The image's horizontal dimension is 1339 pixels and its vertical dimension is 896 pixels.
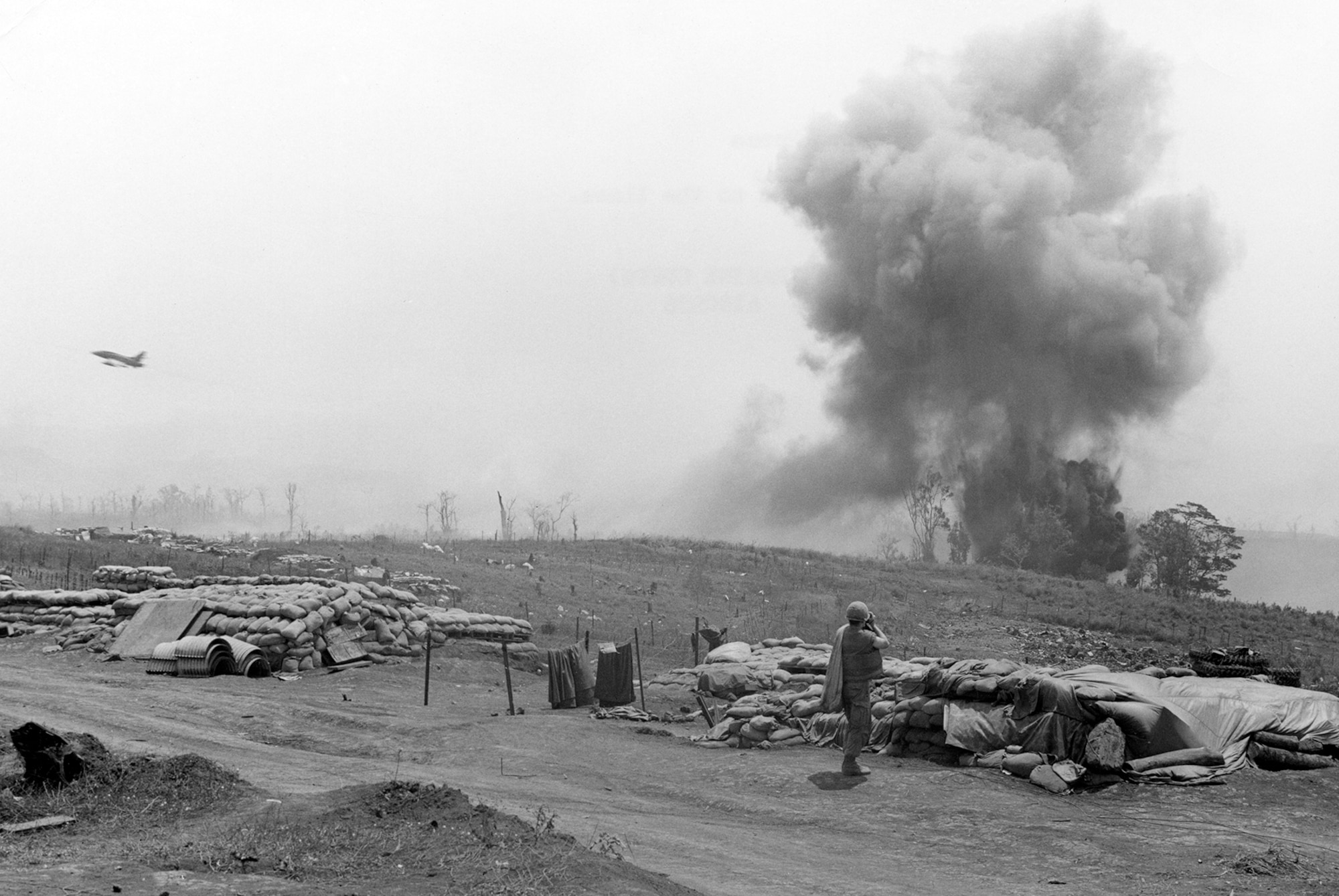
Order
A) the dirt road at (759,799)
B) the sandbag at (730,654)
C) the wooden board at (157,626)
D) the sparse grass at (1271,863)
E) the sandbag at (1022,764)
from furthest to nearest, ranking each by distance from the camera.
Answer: the wooden board at (157,626), the sandbag at (730,654), the sandbag at (1022,764), the dirt road at (759,799), the sparse grass at (1271,863)

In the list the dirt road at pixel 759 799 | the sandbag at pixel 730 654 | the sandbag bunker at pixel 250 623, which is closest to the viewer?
the dirt road at pixel 759 799

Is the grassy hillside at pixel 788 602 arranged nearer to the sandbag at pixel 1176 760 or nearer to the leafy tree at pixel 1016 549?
the leafy tree at pixel 1016 549

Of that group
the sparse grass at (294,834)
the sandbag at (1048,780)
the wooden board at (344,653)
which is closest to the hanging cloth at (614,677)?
the wooden board at (344,653)

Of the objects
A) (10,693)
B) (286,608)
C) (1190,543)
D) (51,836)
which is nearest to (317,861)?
(51,836)

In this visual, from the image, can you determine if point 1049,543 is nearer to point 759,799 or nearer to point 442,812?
point 759,799

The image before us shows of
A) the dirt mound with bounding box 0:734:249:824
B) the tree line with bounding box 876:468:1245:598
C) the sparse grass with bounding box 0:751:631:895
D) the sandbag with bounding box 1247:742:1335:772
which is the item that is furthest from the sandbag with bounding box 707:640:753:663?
the tree line with bounding box 876:468:1245:598

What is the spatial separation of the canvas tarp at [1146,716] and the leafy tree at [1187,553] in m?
52.9

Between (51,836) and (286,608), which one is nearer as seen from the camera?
(51,836)

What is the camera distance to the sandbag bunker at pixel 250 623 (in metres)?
18.1

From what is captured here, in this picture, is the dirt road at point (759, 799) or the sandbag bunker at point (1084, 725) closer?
the dirt road at point (759, 799)

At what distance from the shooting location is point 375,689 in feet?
56.7

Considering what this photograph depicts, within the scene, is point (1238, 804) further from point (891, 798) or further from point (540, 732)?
point (540, 732)

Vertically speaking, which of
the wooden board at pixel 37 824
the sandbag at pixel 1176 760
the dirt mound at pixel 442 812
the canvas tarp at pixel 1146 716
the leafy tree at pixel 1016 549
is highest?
the leafy tree at pixel 1016 549

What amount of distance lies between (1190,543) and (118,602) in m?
55.7
